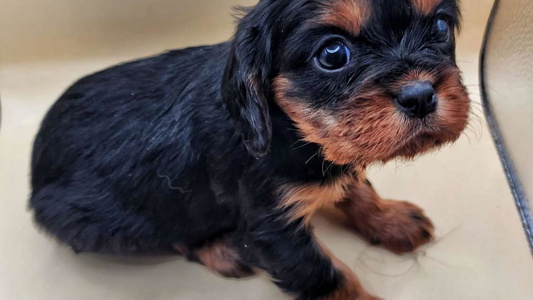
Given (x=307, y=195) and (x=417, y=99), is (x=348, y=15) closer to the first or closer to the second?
(x=417, y=99)

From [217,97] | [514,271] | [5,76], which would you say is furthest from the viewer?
[5,76]

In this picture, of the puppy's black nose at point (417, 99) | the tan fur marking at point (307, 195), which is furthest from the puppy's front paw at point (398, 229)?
the puppy's black nose at point (417, 99)

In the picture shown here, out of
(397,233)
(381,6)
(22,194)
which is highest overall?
(381,6)

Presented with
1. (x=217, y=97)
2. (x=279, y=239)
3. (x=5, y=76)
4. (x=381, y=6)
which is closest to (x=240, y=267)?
(x=279, y=239)

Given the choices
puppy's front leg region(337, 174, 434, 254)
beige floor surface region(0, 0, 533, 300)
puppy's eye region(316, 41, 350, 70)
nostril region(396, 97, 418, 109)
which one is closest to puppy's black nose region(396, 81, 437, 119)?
nostril region(396, 97, 418, 109)

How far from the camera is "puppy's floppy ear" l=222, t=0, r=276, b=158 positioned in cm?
→ 168

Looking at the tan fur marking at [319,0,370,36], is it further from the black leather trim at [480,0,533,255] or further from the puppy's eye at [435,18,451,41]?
the black leather trim at [480,0,533,255]

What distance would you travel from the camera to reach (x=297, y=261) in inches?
82.5

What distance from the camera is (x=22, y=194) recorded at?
2791mm

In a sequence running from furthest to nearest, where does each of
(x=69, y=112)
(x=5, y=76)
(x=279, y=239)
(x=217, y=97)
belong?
1. (x=5, y=76)
2. (x=69, y=112)
3. (x=279, y=239)
4. (x=217, y=97)

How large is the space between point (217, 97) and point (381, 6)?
0.56 metres

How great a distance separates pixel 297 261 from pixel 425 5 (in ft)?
2.91

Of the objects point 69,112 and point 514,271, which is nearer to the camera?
point 69,112

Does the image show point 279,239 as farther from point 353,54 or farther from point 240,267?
point 353,54
